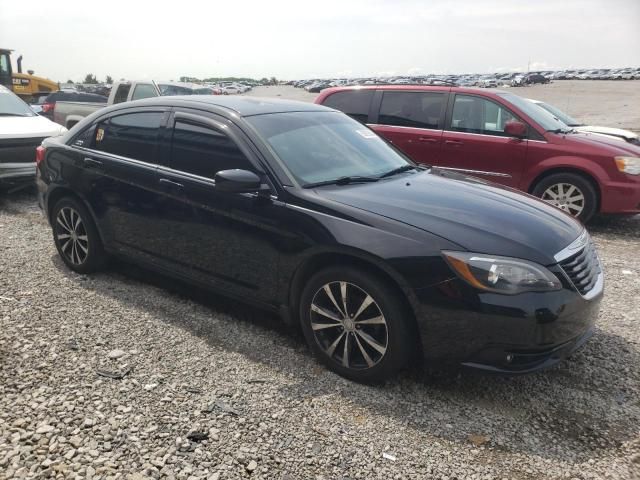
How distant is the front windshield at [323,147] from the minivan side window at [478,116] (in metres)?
3.30

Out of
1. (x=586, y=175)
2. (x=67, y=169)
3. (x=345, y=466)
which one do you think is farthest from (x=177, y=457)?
(x=586, y=175)

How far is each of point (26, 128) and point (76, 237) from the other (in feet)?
14.5

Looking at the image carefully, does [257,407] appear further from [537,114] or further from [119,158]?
[537,114]

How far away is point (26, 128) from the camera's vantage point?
818 centimetres

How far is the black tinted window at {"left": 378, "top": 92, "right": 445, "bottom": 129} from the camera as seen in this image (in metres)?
7.53

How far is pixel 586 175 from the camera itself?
6.87 metres

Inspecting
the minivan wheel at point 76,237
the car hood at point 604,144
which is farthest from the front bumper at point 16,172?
the car hood at point 604,144

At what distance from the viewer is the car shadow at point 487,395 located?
9.19ft

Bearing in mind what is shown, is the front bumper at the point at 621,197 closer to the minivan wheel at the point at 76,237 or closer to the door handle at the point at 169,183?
the door handle at the point at 169,183

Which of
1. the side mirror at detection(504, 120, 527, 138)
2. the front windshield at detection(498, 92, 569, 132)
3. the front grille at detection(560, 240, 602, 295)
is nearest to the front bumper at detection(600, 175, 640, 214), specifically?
the front windshield at detection(498, 92, 569, 132)

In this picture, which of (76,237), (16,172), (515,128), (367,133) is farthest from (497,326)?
(16,172)

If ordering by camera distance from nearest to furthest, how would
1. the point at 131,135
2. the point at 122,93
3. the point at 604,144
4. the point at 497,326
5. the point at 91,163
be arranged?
the point at 497,326 < the point at 131,135 < the point at 91,163 < the point at 604,144 < the point at 122,93

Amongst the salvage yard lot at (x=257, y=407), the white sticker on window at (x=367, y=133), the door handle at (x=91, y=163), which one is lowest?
the salvage yard lot at (x=257, y=407)

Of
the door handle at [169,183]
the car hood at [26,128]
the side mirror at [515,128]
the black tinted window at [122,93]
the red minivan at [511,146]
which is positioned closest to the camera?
the door handle at [169,183]
